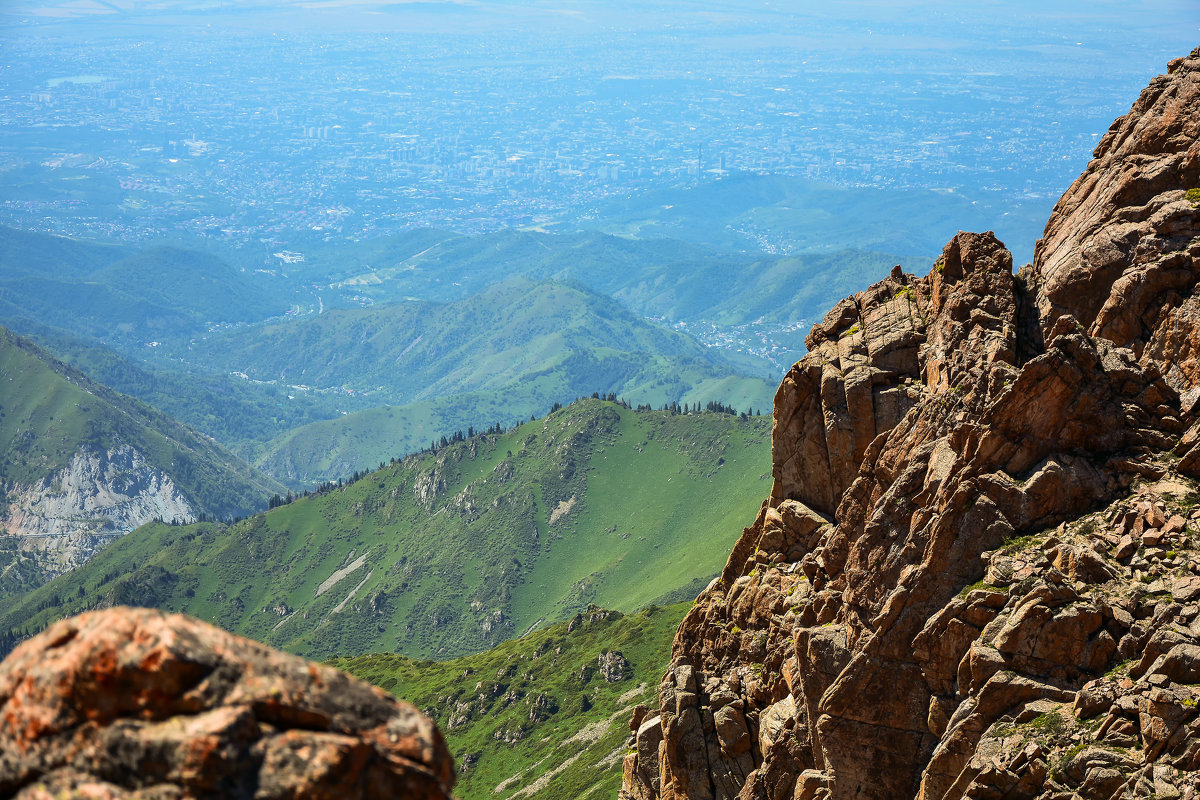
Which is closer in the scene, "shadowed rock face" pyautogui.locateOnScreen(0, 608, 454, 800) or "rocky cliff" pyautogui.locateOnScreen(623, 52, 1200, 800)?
"shadowed rock face" pyautogui.locateOnScreen(0, 608, 454, 800)

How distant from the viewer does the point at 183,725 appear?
20.1 meters

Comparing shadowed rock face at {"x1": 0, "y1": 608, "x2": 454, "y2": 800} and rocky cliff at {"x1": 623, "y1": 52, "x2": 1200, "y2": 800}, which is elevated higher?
shadowed rock face at {"x1": 0, "y1": 608, "x2": 454, "y2": 800}

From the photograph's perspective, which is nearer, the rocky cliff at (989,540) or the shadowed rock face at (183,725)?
the shadowed rock face at (183,725)

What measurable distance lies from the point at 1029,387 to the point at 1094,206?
22.2 meters

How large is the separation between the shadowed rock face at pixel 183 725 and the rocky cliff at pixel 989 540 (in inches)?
1290

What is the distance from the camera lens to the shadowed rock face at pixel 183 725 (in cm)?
1986

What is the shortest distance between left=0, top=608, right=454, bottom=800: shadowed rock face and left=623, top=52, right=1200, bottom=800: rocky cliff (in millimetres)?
32760

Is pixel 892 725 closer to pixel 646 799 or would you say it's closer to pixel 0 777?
pixel 646 799

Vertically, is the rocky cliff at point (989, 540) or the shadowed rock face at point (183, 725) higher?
the shadowed rock face at point (183, 725)

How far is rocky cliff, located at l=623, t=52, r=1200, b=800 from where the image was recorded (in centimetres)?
4653

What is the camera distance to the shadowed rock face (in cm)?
1986

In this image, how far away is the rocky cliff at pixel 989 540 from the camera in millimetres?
46531

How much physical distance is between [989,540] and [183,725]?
141ft

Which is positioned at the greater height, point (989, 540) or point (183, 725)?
point (183, 725)
